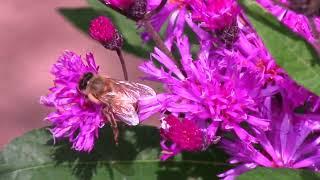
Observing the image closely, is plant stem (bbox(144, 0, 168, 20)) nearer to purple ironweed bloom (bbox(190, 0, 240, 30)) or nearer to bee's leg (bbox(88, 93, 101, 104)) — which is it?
purple ironweed bloom (bbox(190, 0, 240, 30))

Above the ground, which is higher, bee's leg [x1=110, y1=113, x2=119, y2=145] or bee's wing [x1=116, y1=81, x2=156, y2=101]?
bee's wing [x1=116, y1=81, x2=156, y2=101]

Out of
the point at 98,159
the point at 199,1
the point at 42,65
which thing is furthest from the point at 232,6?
the point at 42,65

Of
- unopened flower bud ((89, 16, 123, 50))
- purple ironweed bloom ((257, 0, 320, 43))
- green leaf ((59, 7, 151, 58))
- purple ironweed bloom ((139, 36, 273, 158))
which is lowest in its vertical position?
green leaf ((59, 7, 151, 58))

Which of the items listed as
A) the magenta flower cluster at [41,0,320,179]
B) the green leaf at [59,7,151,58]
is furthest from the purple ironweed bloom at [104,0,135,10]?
the green leaf at [59,7,151,58]

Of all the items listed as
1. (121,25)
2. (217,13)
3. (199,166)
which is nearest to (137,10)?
(217,13)

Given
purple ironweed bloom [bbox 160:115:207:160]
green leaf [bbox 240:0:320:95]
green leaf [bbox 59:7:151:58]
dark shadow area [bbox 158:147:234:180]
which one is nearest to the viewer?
green leaf [bbox 240:0:320:95]

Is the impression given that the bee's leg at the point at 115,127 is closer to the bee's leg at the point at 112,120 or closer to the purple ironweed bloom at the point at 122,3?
the bee's leg at the point at 112,120
